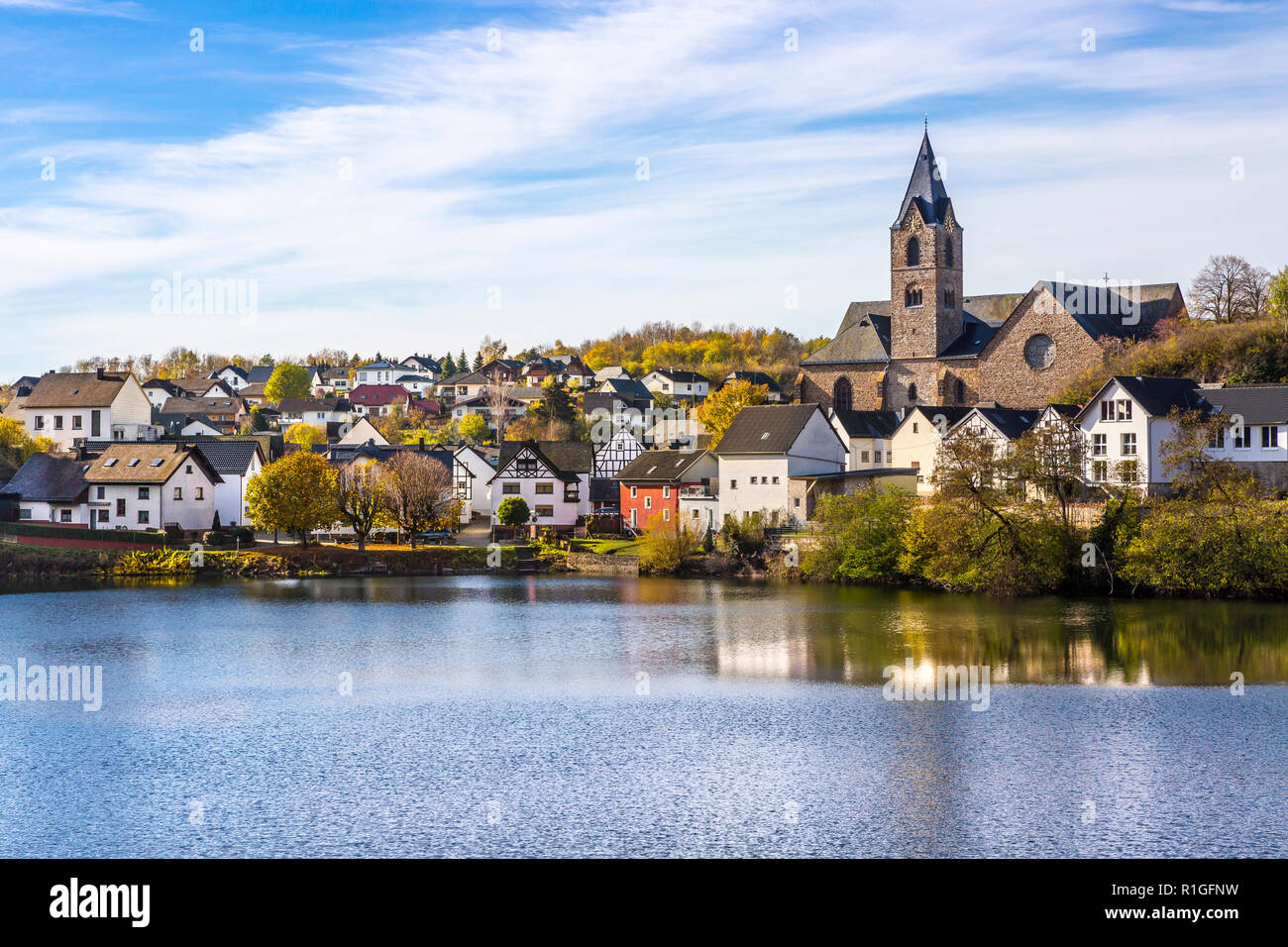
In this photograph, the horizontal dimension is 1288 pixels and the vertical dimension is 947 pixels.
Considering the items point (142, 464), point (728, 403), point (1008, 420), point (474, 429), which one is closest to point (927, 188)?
point (728, 403)

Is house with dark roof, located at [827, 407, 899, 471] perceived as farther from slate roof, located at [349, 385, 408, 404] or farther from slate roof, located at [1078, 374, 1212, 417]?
slate roof, located at [349, 385, 408, 404]

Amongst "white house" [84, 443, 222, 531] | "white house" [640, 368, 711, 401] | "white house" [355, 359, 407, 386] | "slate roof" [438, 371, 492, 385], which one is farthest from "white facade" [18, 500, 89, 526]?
"white house" [355, 359, 407, 386]

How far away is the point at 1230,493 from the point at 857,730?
23921 millimetres

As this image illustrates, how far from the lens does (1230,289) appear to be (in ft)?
A: 204

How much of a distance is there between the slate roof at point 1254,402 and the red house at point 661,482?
22163 millimetres

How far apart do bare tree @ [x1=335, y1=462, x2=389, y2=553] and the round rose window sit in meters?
33.6

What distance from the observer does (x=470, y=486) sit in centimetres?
6488

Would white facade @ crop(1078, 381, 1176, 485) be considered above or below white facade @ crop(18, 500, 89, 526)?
above

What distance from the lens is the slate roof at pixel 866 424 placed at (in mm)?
63062

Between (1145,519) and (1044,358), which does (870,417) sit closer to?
(1044,358)

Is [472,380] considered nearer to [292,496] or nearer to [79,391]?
[79,391]

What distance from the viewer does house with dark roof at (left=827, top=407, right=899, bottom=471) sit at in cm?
6275
